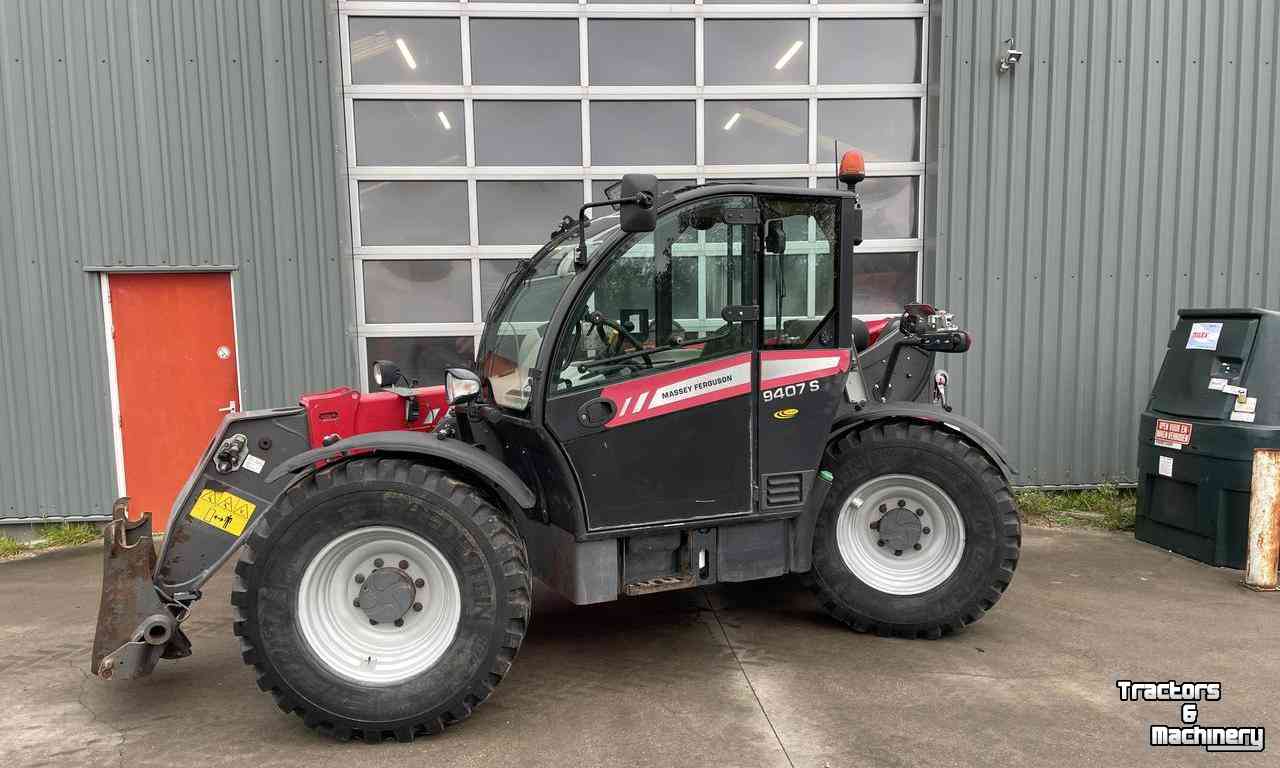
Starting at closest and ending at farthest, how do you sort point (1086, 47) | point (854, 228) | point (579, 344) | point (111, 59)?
point (579, 344)
point (854, 228)
point (111, 59)
point (1086, 47)

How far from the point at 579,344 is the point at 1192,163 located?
240 inches

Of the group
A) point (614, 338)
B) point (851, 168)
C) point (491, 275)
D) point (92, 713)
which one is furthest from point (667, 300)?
point (491, 275)

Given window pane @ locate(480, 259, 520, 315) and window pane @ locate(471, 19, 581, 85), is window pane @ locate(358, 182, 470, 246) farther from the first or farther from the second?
window pane @ locate(471, 19, 581, 85)

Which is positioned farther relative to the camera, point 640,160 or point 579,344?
point 640,160

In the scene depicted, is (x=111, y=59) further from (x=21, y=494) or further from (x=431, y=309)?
(x=21, y=494)

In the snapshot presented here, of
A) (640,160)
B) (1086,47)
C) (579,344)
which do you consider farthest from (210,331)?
(1086,47)

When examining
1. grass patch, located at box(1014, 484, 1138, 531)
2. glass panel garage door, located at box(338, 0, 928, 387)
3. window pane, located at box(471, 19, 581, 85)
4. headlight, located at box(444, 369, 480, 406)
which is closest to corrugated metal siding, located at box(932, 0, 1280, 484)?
grass patch, located at box(1014, 484, 1138, 531)

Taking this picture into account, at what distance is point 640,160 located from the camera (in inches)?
242

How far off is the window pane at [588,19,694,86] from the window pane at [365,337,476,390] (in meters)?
2.56

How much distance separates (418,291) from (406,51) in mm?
1994

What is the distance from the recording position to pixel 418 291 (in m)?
6.09

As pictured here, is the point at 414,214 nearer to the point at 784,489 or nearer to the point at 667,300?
the point at 667,300

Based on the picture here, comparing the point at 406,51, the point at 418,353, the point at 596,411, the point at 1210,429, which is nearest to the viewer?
the point at 596,411

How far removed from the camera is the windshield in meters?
3.19
